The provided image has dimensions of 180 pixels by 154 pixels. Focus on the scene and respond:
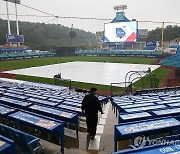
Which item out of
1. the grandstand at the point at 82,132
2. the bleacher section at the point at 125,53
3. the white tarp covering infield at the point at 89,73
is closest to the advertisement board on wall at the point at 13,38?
the bleacher section at the point at 125,53

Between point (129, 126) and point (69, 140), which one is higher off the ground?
point (129, 126)

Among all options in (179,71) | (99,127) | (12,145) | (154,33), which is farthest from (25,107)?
(154,33)

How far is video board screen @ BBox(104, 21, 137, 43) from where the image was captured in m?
61.7

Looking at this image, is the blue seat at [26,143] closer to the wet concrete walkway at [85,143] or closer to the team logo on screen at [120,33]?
the wet concrete walkway at [85,143]

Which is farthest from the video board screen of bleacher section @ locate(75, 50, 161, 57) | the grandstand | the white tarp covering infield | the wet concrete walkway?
the wet concrete walkway

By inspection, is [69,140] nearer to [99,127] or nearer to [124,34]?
[99,127]

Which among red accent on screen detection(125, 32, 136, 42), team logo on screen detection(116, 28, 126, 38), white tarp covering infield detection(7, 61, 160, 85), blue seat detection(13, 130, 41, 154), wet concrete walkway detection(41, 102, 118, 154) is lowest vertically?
white tarp covering infield detection(7, 61, 160, 85)

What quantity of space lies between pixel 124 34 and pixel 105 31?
6078 millimetres

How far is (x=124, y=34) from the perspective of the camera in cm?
6272

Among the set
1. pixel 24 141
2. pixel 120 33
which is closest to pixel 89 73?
A: pixel 24 141

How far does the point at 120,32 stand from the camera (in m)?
63.4

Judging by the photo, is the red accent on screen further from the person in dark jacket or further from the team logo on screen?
Result: the person in dark jacket

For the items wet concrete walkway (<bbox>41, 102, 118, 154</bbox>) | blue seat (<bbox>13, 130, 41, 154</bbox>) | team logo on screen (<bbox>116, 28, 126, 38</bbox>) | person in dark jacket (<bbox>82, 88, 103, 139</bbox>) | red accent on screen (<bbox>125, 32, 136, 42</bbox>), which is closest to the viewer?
blue seat (<bbox>13, 130, 41, 154</bbox>)

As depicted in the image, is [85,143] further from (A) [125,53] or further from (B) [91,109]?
(A) [125,53]
